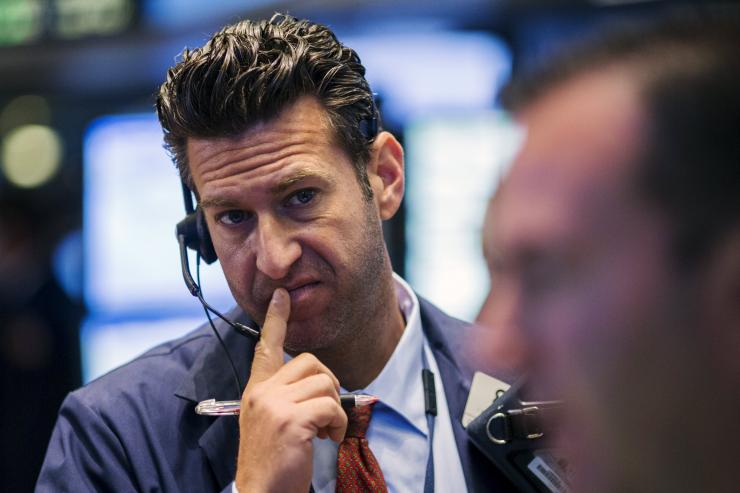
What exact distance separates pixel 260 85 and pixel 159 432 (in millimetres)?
693

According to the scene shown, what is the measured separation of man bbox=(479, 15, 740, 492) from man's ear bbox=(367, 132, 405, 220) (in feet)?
4.32

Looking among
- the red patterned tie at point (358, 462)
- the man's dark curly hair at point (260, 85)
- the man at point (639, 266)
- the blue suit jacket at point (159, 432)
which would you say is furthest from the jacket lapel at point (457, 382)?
the man at point (639, 266)

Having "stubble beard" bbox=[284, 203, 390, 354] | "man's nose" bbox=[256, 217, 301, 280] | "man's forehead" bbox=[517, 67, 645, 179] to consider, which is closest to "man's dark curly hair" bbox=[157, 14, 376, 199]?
"stubble beard" bbox=[284, 203, 390, 354]

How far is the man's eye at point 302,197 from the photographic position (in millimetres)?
1811

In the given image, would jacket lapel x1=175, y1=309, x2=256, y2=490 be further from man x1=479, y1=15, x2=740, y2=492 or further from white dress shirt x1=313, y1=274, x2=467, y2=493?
man x1=479, y1=15, x2=740, y2=492

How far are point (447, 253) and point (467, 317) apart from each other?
31cm

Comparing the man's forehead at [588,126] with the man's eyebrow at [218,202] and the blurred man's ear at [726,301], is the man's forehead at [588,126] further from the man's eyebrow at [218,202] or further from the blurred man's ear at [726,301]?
the man's eyebrow at [218,202]

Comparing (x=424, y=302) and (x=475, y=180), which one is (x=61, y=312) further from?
(x=424, y=302)

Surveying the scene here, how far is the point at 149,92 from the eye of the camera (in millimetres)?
4305

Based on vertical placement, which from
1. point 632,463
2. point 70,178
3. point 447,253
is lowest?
point 447,253

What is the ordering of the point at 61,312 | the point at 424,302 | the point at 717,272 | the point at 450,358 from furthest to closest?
the point at 61,312
the point at 424,302
the point at 450,358
the point at 717,272

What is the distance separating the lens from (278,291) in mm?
1741

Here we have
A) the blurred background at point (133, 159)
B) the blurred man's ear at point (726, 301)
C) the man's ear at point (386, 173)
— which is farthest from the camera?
the blurred background at point (133, 159)

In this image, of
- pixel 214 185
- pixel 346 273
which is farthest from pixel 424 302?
pixel 214 185
